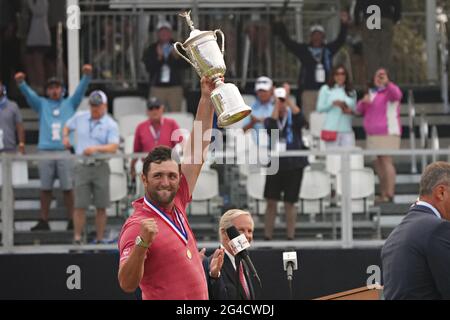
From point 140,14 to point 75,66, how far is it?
408cm

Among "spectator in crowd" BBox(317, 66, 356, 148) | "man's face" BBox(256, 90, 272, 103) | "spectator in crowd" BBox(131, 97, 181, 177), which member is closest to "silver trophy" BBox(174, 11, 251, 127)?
"spectator in crowd" BBox(131, 97, 181, 177)

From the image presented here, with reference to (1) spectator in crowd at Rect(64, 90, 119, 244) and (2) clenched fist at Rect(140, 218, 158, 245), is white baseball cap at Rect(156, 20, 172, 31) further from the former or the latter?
(2) clenched fist at Rect(140, 218, 158, 245)

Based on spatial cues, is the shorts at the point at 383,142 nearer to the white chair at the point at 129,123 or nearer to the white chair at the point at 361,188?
the white chair at the point at 361,188

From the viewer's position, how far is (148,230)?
268 inches

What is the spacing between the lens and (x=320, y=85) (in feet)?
58.4

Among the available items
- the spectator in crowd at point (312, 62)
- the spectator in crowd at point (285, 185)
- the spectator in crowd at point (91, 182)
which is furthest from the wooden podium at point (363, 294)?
the spectator in crowd at point (312, 62)

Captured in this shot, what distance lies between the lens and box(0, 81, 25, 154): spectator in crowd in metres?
15.4

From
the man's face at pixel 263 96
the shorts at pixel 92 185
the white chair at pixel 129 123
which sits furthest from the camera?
the white chair at pixel 129 123

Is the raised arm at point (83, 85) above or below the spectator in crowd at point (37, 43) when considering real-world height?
below

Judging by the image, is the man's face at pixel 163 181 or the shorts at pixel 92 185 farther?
the shorts at pixel 92 185

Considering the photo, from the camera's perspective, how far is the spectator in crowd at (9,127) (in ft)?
50.4

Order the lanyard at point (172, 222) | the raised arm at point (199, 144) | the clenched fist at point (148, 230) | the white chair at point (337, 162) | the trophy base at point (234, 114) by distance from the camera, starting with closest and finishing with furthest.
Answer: the clenched fist at point (148, 230), the trophy base at point (234, 114), the lanyard at point (172, 222), the raised arm at point (199, 144), the white chair at point (337, 162)

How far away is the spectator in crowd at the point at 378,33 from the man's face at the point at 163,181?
34.1 feet

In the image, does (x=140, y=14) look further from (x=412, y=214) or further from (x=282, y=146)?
(x=412, y=214)
